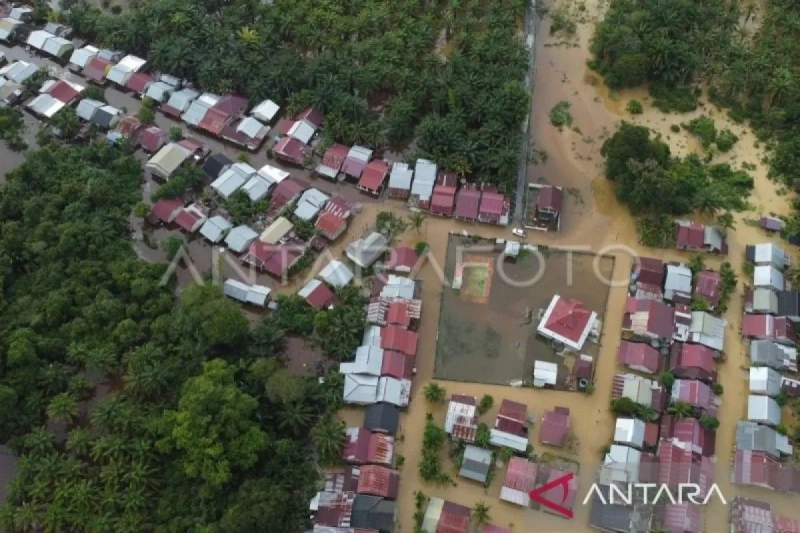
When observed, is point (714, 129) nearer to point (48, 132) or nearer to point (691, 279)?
point (691, 279)

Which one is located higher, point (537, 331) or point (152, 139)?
point (152, 139)

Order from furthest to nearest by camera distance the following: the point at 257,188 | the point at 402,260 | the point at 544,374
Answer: the point at 257,188 → the point at 402,260 → the point at 544,374

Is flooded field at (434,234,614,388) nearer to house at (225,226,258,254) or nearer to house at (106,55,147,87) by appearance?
house at (225,226,258,254)

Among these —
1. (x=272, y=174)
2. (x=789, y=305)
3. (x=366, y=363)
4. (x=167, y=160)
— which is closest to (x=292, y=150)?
(x=272, y=174)

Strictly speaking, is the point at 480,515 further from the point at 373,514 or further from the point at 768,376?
the point at 768,376

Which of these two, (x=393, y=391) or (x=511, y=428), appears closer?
(x=511, y=428)

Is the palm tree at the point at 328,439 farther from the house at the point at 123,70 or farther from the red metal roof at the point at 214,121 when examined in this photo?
the house at the point at 123,70

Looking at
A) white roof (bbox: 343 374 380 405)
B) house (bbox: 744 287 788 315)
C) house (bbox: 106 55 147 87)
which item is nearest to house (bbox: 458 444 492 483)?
white roof (bbox: 343 374 380 405)
